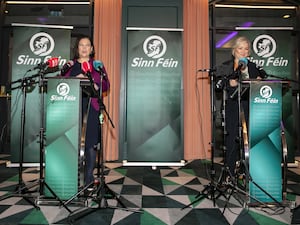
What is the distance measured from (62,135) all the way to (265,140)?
6.39ft

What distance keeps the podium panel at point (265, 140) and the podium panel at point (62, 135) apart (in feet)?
5.50

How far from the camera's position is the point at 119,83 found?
4566mm

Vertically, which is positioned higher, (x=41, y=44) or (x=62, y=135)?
(x=41, y=44)

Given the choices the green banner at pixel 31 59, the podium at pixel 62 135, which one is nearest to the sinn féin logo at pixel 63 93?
the podium at pixel 62 135

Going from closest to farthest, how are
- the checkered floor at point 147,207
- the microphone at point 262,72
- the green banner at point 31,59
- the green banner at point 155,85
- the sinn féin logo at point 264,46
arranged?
1. the checkered floor at point 147,207
2. the microphone at point 262,72
3. the green banner at point 31,59
4. the green banner at point 155,85
5. the sinn féin logo at point 264,46

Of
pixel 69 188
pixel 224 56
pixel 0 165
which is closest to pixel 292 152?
pixel 224 56

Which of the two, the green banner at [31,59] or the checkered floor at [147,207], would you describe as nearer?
the checkered floor at [147,207]

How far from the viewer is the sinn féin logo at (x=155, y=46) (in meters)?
4.15

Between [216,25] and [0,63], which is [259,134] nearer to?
[216,25]

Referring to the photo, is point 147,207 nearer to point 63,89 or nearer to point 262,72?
point 63,89

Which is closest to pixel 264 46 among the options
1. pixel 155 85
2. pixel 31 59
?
pixel 155 85

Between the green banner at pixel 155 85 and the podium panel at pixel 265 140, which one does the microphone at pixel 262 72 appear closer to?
the podium panel at pixel 265 140

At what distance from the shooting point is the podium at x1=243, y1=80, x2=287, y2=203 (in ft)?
7.64

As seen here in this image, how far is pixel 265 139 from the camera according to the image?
2.35 m
